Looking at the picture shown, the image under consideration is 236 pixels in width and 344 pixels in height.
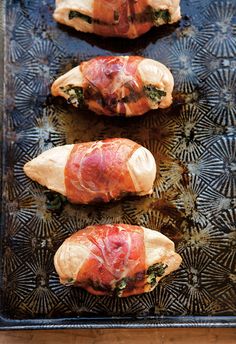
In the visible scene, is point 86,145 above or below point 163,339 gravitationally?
above

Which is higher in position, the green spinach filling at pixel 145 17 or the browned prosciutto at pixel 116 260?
the green spinach filling at pixel 145 17

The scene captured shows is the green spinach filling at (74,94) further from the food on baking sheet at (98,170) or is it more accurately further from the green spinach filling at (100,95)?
the food on baking sheet at (98,170)

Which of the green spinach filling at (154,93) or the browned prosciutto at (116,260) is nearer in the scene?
the browned prosciutto at (116,260)

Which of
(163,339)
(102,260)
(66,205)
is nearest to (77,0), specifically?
(66,205)

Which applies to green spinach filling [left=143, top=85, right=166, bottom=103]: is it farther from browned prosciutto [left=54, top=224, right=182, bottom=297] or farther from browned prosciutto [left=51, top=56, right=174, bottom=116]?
browned prosciutto [left=54, top=224, right=182, bottom=297]

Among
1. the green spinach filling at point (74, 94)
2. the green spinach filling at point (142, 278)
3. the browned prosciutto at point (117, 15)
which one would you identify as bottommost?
the green spinach filling at point (142, 278)

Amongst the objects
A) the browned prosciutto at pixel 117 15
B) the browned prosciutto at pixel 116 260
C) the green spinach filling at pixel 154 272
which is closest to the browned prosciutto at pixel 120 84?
the browned prosciutto at pixel 117 15

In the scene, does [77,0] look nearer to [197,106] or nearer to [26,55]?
[26,55]
